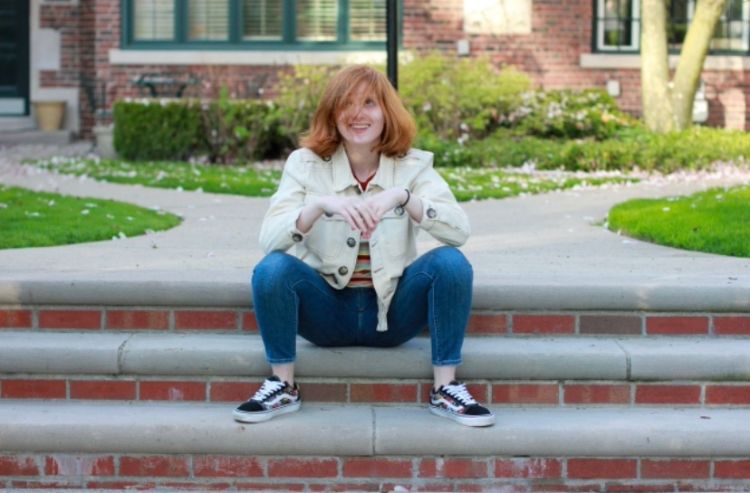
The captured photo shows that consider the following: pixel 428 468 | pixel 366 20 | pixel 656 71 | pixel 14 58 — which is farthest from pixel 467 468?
pixel 14 58

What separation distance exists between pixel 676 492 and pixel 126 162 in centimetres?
984

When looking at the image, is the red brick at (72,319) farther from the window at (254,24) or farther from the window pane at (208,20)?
the window pane at (208,20)

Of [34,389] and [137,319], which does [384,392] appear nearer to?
[137,319]

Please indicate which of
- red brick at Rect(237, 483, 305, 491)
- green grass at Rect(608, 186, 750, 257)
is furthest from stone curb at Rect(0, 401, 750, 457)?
green grass at Rect(608, 186, 750, 257)

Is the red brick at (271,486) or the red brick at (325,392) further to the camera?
the red brick at (325,392)

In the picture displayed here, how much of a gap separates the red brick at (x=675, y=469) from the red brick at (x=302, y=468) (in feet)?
3.31

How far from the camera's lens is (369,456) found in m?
4.19

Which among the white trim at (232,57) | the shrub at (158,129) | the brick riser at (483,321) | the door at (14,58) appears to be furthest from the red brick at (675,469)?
the door at (14,58)

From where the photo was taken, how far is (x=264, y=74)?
15.8 meters

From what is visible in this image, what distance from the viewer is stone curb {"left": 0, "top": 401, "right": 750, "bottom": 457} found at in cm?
417

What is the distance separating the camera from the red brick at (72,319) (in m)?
4.69

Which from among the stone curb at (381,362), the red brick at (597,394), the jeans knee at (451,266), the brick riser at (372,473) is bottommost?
the brick riser at (372,473)

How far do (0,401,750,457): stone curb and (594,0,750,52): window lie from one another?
39.8 feet

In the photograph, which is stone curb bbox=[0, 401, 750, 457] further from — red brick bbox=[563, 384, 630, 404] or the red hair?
the red hair
